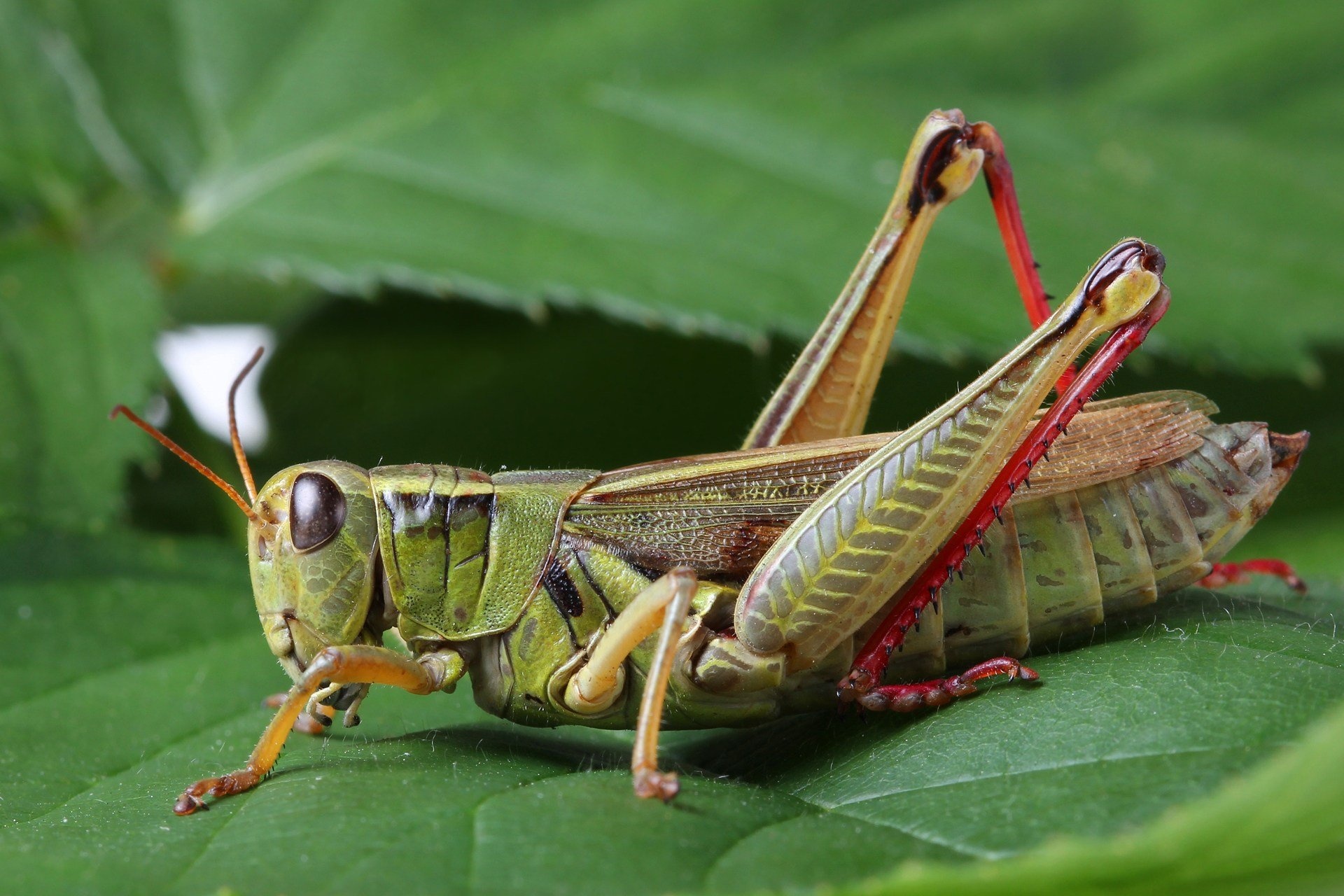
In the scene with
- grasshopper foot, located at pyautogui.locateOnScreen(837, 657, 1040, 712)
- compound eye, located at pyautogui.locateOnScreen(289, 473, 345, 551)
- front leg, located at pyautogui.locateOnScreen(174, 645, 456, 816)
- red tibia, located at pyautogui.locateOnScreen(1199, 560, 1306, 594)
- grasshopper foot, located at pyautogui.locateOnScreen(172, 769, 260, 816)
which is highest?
red tibia, located at pyautogui.locateOnScreen(1199, 560, 1306, 594)

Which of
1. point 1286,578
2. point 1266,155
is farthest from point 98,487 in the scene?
point 1266,155

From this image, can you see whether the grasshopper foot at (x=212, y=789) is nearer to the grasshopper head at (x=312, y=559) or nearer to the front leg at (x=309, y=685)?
the front leg at (x=309, y=685)

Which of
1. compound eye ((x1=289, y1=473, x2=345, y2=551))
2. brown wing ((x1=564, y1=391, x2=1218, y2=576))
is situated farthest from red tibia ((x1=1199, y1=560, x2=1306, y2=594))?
compound eye ((x1=289, y1=473, x2=345, y2=551))

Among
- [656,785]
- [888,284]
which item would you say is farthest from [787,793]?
[888,284]

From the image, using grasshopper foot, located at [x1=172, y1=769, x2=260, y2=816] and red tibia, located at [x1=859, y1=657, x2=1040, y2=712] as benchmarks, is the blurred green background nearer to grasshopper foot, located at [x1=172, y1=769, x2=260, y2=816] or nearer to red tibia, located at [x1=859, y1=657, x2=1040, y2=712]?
grasshopper foot, located at [x1=172, y1=769, x2=260, y2=816]

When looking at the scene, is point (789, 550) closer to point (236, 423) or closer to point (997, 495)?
point (997, 495)

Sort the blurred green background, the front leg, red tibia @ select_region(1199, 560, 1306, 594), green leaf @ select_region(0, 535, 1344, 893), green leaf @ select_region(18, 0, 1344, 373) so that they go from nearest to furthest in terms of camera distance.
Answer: green leaf @ select_region(0, 535, 1344, 893) < the front leg < red tibia @ select_region(1199, 560, 1306, 594) < the blurred green background < green leaf @ select_region(18, 0, 1344, 373)
